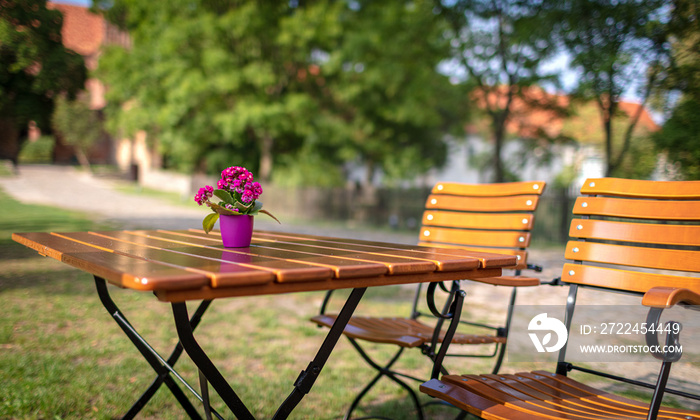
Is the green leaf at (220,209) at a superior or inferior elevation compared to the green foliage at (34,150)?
inferior

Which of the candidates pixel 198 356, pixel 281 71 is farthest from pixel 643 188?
pixel 281 71

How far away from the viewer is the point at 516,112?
15.7 metres

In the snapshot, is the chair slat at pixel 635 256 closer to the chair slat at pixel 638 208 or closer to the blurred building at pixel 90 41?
the chair slat at pixel 638 208

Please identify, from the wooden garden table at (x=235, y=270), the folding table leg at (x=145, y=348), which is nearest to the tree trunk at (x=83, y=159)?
the folding table leg at (x=145, y=348)

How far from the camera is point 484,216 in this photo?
9.42ft

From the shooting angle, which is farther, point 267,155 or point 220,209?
point 267,155

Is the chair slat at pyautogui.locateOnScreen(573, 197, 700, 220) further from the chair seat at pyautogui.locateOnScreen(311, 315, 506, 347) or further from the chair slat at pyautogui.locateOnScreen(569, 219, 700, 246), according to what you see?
the chair seat at pyautogui.locateOnScreen(311, 315, 506, 347)

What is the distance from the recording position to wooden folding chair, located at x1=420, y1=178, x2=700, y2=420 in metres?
1.45

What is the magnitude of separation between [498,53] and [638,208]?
1339 cm

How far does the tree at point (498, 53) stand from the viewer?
13.7 meters

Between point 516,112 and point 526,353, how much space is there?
567 inches

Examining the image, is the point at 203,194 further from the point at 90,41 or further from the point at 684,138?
the point at 90,41

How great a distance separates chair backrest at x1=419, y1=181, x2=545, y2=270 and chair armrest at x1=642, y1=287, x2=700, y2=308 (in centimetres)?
107

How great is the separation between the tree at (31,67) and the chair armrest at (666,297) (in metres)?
6.86
